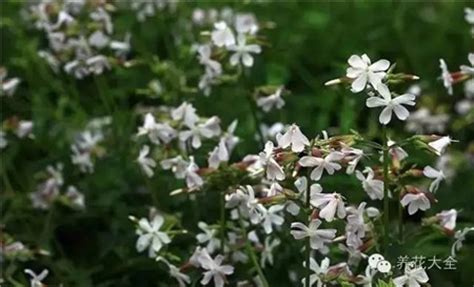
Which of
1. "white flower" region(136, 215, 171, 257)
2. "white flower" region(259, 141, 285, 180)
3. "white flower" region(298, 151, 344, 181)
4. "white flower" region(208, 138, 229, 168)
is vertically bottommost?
"white flower" region(136, 215, 171, 257)

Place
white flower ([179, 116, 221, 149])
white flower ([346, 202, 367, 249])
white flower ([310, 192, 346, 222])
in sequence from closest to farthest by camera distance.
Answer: white flower ([310, 192, 346, 222]) → white flower ([346, 202, 367, 249]) → white flower ([179, 116, 221, 149])

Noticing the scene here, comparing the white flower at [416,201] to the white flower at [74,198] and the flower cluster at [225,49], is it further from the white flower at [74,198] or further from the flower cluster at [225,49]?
the white flower at [74,198]

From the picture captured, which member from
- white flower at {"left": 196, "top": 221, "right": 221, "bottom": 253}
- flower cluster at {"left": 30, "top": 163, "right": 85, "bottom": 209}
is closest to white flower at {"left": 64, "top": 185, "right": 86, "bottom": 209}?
flower cluster at {"left": 30, "top": 163, "right": 85, "bottom": 209}

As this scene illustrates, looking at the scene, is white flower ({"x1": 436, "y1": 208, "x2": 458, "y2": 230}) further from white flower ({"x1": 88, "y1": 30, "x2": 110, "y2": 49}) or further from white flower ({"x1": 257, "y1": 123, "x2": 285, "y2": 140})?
white flower ({"x1": 88, "y1": 30, "x2": 110, "y2": 49})

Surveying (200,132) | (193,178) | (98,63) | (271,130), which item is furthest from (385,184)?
(98,63)

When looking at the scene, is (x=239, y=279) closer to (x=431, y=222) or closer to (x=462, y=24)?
(x=431, y=222)
